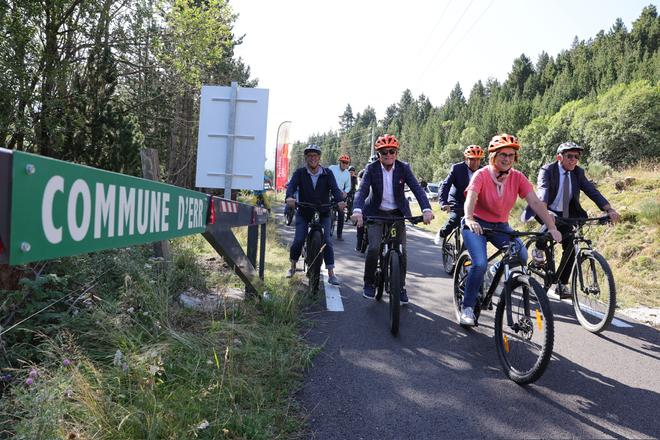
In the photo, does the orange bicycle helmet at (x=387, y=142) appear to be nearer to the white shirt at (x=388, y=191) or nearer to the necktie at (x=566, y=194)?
the white shirt at (x=388, y=191)

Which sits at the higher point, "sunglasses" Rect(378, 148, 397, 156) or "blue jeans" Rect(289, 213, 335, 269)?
"sunglasses" Rect(378, 148, 397, 156)

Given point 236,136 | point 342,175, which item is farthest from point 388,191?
point 342,175

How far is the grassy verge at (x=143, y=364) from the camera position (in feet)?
7.34

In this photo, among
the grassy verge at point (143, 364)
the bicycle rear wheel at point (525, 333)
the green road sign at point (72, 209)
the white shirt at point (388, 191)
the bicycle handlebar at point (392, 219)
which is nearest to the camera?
the green road sign at point (72, 209)

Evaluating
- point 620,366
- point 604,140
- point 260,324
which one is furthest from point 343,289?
point 604,140

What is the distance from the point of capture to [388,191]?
17.3 ft

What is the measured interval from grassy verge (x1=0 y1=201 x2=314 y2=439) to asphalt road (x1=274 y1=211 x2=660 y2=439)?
12.2 inches

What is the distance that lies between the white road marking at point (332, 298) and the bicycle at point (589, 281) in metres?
2.16

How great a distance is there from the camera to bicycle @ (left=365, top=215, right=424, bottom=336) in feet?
14.1

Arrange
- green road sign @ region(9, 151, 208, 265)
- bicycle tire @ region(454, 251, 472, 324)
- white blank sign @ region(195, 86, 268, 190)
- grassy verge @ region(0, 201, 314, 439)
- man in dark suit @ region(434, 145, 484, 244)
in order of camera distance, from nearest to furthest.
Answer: green road sign @ region(9, 151, 208, 265) < grassy verge @ region(0, 201, 314, 439) < bicycle tire @ region(454, 251, 472, 324) < man in dark suit @ region(434, 145, 484, 244) < white blank sign @ region(195, 86, 268, 190)

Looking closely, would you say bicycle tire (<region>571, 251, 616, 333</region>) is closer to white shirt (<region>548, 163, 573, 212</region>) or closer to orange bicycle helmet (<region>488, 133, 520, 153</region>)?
white shirt (<region>548, 163, 573, 212</region>)

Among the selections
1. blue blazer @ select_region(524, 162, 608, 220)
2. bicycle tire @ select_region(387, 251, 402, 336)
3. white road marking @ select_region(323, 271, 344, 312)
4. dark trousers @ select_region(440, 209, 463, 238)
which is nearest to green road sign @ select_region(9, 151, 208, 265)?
bicycle tire @ select_region(387, 251, 402, 336)

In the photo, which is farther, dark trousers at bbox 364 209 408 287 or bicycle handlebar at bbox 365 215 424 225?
dark trousers at bbox 364 209 408 287

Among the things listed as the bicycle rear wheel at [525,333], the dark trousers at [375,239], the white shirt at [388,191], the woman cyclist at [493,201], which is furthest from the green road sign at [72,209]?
the white shirt at [388,191]
